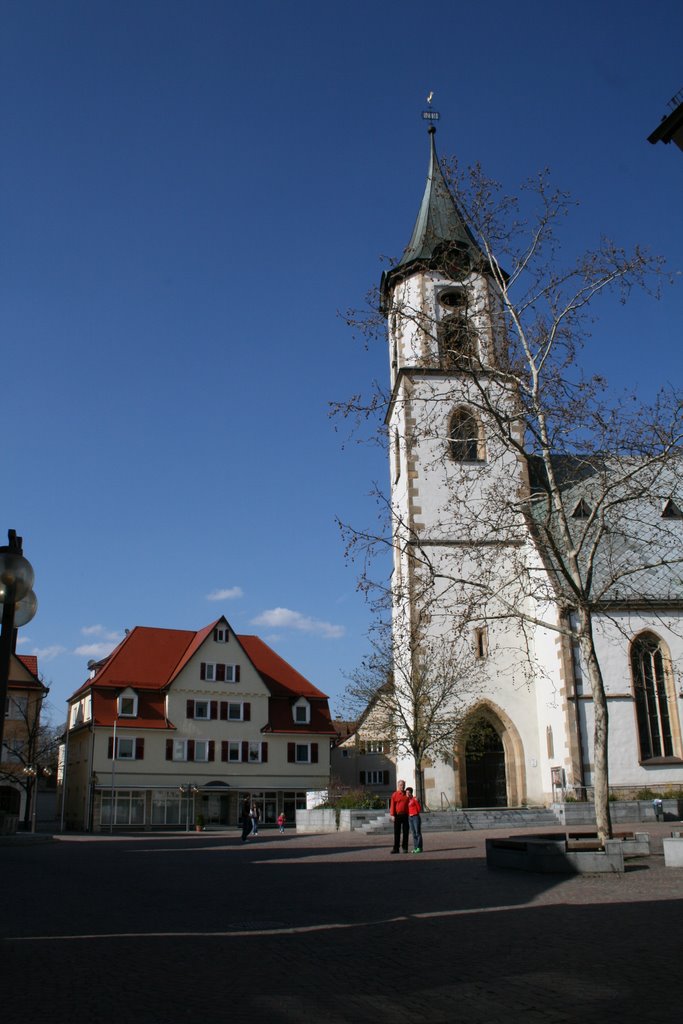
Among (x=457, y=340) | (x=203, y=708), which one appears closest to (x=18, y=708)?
(x=203, y=708)

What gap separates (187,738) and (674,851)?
44.4m

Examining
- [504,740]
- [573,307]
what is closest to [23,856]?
[504,740]

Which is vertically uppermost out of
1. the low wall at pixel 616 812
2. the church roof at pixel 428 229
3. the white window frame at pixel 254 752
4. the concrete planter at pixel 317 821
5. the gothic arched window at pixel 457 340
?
the church roof at pixel 428 229

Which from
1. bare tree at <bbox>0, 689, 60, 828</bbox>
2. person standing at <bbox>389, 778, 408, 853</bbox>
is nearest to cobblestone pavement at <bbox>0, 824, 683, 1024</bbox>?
person standing at <bbox>389, 778, 408, 853</bbox>

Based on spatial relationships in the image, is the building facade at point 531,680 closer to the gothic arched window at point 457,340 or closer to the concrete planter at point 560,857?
the gothic arched window at point 457,340

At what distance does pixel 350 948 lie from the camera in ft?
29.5

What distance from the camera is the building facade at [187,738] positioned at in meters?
54.0

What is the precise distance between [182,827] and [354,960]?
1925 inches

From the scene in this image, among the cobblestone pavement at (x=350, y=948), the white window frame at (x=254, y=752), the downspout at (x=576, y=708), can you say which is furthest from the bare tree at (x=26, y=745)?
the cobblestone pavement at (x=350, y=948)

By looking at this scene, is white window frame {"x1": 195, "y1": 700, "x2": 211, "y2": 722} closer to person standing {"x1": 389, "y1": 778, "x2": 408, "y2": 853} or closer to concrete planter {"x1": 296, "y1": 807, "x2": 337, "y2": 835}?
concrete planter {"x1": 296, "y1": 807, "x2": 337, "y2": 835}

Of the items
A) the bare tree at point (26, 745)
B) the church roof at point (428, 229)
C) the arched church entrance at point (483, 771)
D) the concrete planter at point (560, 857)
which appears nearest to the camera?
the concrete planter at point (560, 857)

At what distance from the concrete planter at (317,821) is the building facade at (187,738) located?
1613 cm

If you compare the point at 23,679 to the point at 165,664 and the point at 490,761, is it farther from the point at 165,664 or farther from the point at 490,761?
the point at 490,761

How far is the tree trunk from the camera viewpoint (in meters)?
17.1
